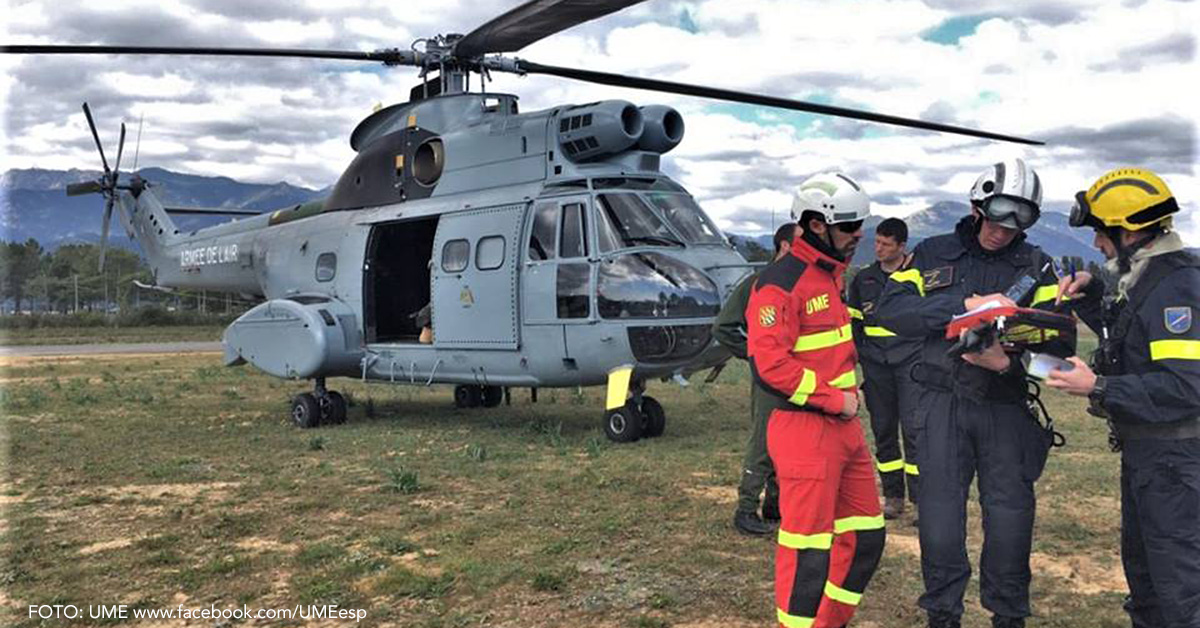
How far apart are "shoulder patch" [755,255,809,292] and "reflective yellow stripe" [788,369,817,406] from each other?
1.33 feet

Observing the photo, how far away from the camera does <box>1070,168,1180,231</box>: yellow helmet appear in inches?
129

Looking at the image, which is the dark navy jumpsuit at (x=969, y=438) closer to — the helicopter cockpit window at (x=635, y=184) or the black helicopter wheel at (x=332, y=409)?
the helicopter cockpit window at (x=635, y=184)

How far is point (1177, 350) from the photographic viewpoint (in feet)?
10.5

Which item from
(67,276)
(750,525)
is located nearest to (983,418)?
(750,525)

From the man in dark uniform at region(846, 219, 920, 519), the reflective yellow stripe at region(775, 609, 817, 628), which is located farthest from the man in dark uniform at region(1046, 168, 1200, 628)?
the man in dark uniform at region(846, 219, 920, 519)

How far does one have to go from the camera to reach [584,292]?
858cm

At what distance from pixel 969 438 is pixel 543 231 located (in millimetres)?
5870

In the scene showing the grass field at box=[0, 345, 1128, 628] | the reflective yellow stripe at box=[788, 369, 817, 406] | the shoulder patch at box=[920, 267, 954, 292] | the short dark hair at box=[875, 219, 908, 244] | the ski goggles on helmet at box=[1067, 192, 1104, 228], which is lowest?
the grass field at box=[0, 345, 1128, 628]

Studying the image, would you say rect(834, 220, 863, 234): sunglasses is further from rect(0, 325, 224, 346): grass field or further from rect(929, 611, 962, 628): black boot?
rect(0, 325, 224, 346): grass field

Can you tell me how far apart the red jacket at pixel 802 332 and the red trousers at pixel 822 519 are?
0.13 metres

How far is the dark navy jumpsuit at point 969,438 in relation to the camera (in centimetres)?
371

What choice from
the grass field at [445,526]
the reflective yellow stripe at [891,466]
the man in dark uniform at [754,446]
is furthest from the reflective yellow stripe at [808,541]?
the reflective yellow stripe at [891,466]

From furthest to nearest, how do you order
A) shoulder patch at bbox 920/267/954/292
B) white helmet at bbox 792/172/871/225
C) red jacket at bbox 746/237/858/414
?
shoulder patch at bbox 920/267/954/292, white helmet at bbox 792/172/871/225, red jacket at bbox 746/237/858/414

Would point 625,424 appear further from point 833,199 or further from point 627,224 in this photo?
point 833,199
